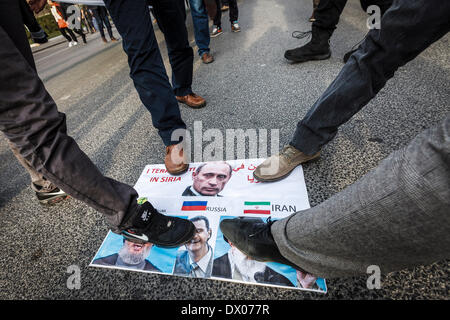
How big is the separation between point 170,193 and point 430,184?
0.80m

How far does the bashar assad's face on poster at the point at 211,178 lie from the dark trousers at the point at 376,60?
32 centimetres

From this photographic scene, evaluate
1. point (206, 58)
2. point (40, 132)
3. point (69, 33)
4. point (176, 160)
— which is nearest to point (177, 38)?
point (176, 160)

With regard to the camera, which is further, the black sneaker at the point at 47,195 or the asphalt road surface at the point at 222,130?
the black sneaker at the point at 47,195

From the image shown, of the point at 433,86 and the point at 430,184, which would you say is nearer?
the point at 430,184

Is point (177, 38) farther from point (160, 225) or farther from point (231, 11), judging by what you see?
point (231, 11)

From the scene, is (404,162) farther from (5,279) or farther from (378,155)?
(5,279)

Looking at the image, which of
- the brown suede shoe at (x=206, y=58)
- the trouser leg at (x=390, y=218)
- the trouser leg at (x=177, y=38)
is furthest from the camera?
the brown suede shoe at (x=206, y=58)

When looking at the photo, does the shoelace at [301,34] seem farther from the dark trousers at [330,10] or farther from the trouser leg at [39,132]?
the trouser leg at [39,132]

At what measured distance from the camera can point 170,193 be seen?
896 mm

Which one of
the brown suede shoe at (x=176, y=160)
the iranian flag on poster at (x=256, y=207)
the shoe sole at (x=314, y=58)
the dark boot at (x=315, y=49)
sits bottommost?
the iranian flag on poster at (x=256, y=207)

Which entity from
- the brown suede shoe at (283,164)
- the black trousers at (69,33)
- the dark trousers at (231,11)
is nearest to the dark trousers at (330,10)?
the brown suede shoe at (283,164)

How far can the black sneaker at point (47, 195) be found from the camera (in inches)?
36.3

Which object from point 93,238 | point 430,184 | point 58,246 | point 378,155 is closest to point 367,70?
point 378,155

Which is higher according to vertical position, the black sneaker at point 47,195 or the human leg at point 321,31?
the human leg at point 321,31
